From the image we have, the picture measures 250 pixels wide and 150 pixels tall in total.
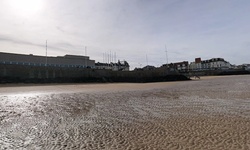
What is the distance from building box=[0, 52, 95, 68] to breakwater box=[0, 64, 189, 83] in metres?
16.8

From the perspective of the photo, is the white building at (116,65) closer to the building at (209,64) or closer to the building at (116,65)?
the building at (116,65)

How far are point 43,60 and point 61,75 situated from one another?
23.8 meters

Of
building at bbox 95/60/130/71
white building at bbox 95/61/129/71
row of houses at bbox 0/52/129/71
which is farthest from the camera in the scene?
building at bbox 95/60/130/71

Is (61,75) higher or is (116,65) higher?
(116,65)

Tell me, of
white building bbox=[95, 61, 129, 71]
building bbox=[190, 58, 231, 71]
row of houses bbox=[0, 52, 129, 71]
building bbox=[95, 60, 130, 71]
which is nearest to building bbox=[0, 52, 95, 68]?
row of houses bbox=[0, 52, 129, 71]

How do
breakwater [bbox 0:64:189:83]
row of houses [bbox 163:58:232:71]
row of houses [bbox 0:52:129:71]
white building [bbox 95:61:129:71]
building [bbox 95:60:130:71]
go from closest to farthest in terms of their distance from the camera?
breakwater [bbox 0:64:189:83] → row of houses [bbox 0:52:129:71] → white building [bbox 95:61:129:71] → building [bbox 95:60:130:71] → row of houses [bbox 163:58:232:71]

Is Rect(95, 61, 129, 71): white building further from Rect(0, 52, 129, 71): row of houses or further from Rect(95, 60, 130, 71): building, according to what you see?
Rect(0, 52, 129, 71): row of houses

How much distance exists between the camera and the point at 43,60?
6756 cm

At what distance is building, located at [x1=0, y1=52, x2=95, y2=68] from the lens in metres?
59.2

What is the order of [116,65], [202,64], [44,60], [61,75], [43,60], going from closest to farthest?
[61,75] → [43,60] → [44,60] → [116,65] → [202,64]

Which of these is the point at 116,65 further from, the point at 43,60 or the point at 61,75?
the point at 61,75

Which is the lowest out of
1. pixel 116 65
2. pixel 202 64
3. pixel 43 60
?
pixel 43 60

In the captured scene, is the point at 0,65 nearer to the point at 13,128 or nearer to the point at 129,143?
the point at 13,128

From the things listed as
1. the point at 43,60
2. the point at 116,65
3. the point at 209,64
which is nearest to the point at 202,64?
the point at 209,64
